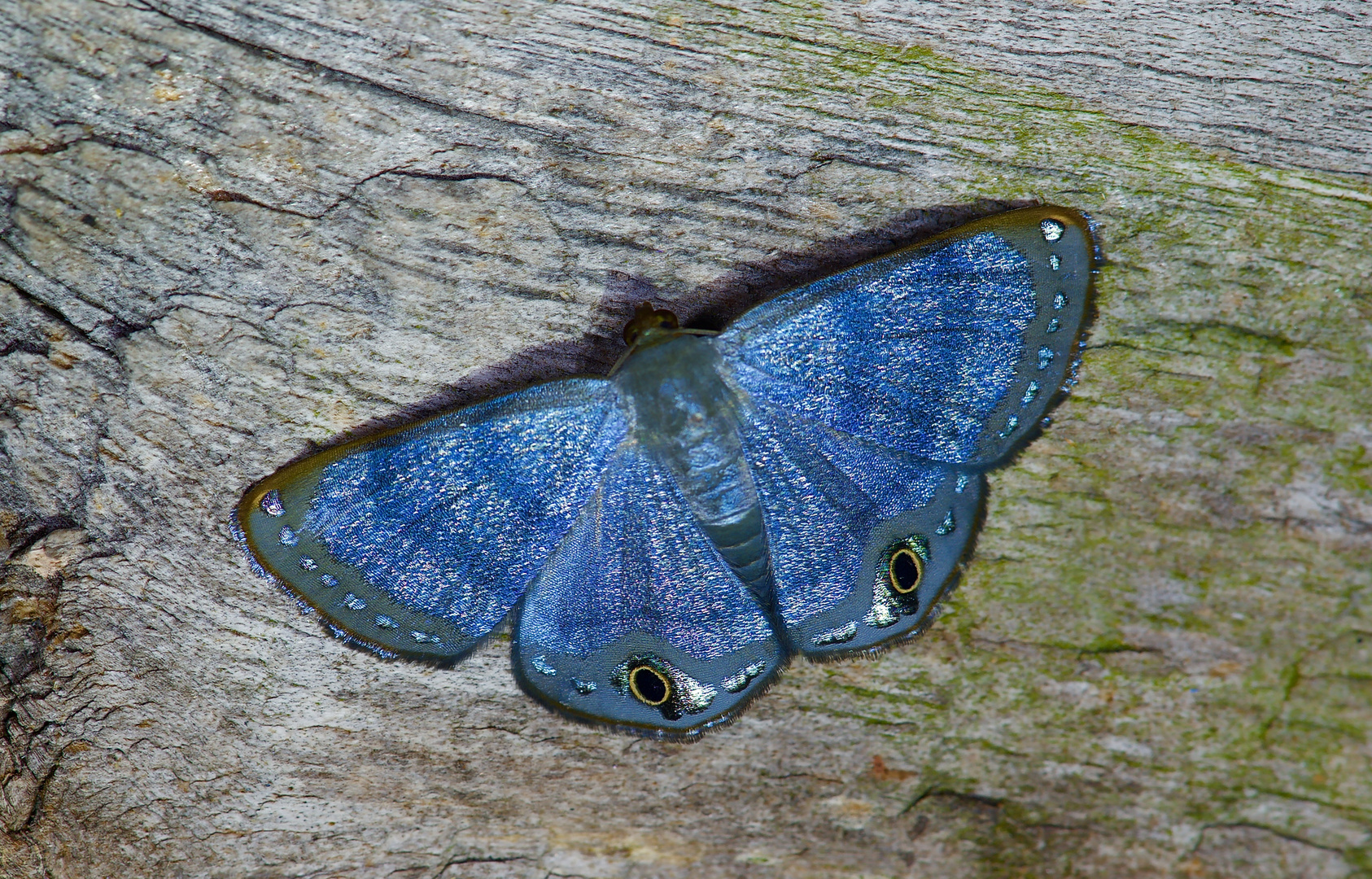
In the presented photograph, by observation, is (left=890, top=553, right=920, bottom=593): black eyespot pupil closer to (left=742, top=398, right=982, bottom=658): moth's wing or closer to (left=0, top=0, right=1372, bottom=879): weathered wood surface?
(left=742, top=398, right=982, bottom=658): moth's wing

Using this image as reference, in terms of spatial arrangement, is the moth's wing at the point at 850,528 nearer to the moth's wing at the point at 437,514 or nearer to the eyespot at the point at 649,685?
the eyespot at the point at 649,685

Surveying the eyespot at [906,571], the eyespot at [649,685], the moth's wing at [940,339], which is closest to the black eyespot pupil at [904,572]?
the eyespot at [906,571]

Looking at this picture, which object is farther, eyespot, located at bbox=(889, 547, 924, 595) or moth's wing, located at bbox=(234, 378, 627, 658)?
eyespot, located at bbox=(889, 547, 924, 595)

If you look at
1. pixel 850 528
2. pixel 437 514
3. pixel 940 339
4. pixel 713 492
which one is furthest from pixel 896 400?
pixel 437 514

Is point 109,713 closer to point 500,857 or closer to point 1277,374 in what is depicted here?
point 500,857

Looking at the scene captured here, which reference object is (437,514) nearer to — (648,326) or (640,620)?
(640,620)

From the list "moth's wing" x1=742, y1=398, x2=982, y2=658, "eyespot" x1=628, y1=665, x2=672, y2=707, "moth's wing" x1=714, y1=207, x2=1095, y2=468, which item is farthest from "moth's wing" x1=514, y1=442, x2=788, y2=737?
"moth's wing" x1=714, y1=207, x2=1095, y2=468

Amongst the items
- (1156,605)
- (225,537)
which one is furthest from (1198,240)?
(225,537)
